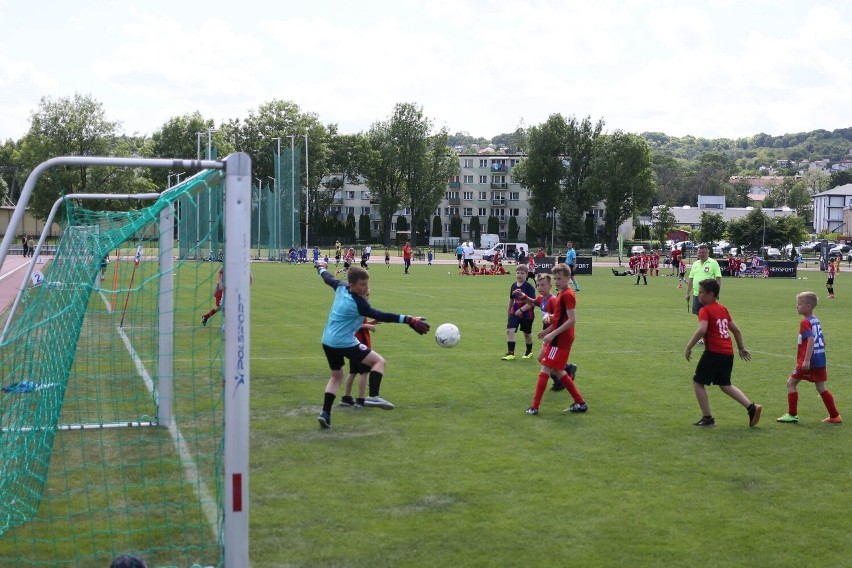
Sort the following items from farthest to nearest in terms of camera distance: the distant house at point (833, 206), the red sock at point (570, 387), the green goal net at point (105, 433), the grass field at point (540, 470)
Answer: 1. the distant house at point (833, 206)
2. the red sock at point (570, 387)
3. the green goal net at point (105, 433)
4. the grass field at point (540, 470)

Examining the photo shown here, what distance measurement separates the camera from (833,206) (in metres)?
149

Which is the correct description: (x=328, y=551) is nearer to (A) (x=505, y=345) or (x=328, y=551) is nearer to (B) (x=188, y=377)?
(B) (x=188, y=377)

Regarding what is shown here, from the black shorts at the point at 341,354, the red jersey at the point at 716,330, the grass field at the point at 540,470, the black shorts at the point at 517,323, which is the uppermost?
the red jersey at the point at 716,330

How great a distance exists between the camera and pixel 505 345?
17.8 metres

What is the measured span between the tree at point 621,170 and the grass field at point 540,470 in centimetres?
8659

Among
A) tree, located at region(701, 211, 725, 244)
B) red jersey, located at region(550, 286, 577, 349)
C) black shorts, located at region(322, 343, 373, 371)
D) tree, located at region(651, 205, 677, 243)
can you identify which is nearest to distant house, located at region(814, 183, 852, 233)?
tree, located at region(651, 205, 677, 243)

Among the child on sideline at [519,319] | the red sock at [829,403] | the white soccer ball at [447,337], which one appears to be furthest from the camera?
the child on sideline at [519,319]

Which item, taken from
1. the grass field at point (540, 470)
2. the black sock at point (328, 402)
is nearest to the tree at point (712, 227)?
the grass field at point (540, 470)

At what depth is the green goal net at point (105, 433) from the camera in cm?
645

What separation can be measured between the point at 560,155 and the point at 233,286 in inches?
4032

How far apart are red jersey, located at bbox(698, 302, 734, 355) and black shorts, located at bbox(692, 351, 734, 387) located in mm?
59

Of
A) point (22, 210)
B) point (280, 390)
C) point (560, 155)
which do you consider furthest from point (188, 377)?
point (560, 155)

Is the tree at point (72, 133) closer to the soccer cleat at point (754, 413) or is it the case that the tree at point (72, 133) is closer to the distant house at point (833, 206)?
the soccer cleat at point (754, 413)

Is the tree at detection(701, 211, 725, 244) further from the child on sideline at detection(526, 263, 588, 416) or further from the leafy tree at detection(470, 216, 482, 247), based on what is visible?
the child on sideline at detection(526, 263, 588, 416)
